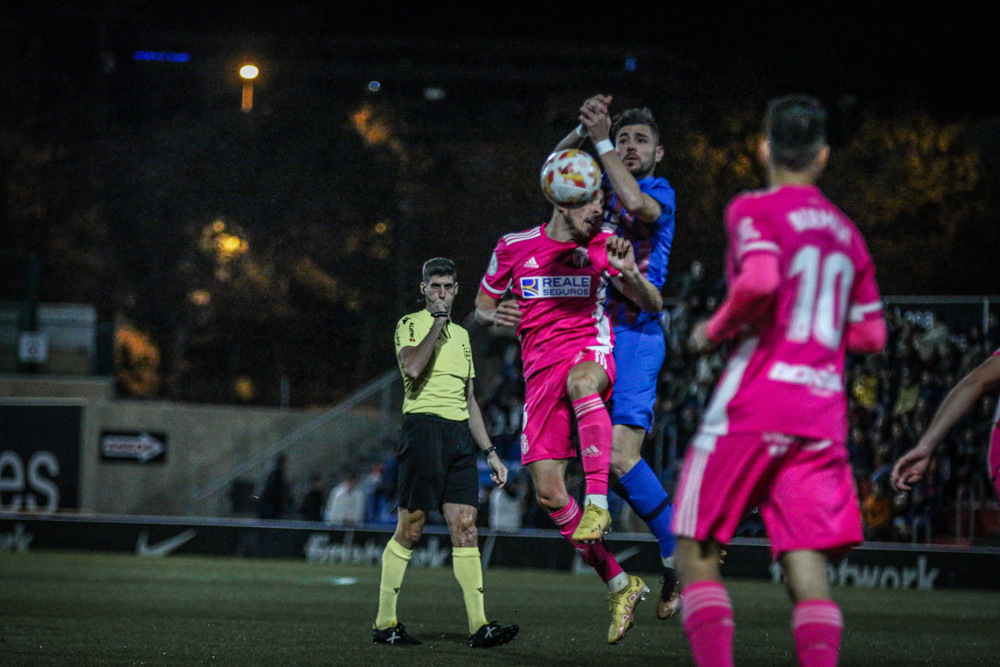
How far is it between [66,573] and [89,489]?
A: 11395 millimetres

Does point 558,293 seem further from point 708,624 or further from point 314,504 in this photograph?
point 314,504

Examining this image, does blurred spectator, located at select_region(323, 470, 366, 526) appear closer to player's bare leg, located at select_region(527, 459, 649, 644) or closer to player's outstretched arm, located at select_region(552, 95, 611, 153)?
player's bare leg, located at select_region(527, 459, 649, 644)

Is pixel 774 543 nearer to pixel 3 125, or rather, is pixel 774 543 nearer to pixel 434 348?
pixel 434 348

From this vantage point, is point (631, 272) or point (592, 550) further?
point (592, 550)

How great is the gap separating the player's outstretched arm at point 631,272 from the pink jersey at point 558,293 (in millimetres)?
384

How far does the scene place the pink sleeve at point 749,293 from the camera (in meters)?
4.17

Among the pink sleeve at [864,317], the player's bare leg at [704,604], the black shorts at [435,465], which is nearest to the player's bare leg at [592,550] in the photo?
the black shorts at [435,465]

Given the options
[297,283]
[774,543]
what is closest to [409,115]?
[297,283]

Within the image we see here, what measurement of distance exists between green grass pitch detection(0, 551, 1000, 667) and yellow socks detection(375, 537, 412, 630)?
195mm

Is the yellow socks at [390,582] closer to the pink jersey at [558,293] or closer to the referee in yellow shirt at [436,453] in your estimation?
the referee in yellow shirt at [436,453]

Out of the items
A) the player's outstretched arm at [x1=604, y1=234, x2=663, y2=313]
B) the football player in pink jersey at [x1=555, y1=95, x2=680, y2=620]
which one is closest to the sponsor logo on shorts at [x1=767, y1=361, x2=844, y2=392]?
the player's outstretched arm at [x1=604, y1=234, x2=663, y2=313]

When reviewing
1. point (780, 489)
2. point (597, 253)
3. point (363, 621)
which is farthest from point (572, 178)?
point (363, 621)

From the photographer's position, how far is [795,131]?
4.34m

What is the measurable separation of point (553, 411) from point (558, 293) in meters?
0.67
